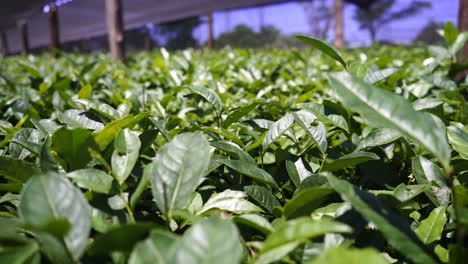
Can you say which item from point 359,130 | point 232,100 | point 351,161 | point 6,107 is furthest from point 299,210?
point 6,107

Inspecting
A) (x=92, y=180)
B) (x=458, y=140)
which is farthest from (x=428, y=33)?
(x=92, y=180)

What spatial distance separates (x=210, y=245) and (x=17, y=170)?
0.39m

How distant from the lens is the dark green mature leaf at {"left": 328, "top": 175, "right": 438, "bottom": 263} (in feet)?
1.37

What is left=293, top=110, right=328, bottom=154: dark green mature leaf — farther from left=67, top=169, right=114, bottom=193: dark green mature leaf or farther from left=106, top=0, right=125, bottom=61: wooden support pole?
left=106, top=0, right=125, bottom=61: wooden support pole

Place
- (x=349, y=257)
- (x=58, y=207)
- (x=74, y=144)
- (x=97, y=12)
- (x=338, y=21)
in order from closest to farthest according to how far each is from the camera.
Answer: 1. (x=349, y=257)
2. (x=58, y=207)
3. (x=74, y=144)
4. (x=338, y=21)
5. (x=97, y=12)

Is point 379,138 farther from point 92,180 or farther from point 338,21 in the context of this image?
point 338,21

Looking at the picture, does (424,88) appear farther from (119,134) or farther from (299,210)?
(119,134)

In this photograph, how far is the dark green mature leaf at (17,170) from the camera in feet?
1.84

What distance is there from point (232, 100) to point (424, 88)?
Answer: 75 centimetres

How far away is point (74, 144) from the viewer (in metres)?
0.56

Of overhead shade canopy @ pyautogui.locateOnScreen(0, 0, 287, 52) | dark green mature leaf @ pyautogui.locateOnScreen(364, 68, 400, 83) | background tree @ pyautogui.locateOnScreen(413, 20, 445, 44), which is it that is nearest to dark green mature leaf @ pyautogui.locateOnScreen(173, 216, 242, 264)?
dark green mature leaf @ pyautogui.locateOnScreen(364, 68, 400, 83)

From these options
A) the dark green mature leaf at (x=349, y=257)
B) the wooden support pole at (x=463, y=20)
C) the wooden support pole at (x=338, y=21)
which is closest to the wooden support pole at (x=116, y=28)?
the wooden support pole at (x=463, y=20)

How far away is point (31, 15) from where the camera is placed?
61.0ft

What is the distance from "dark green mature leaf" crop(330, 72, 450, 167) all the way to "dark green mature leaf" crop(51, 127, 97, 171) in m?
0.37
